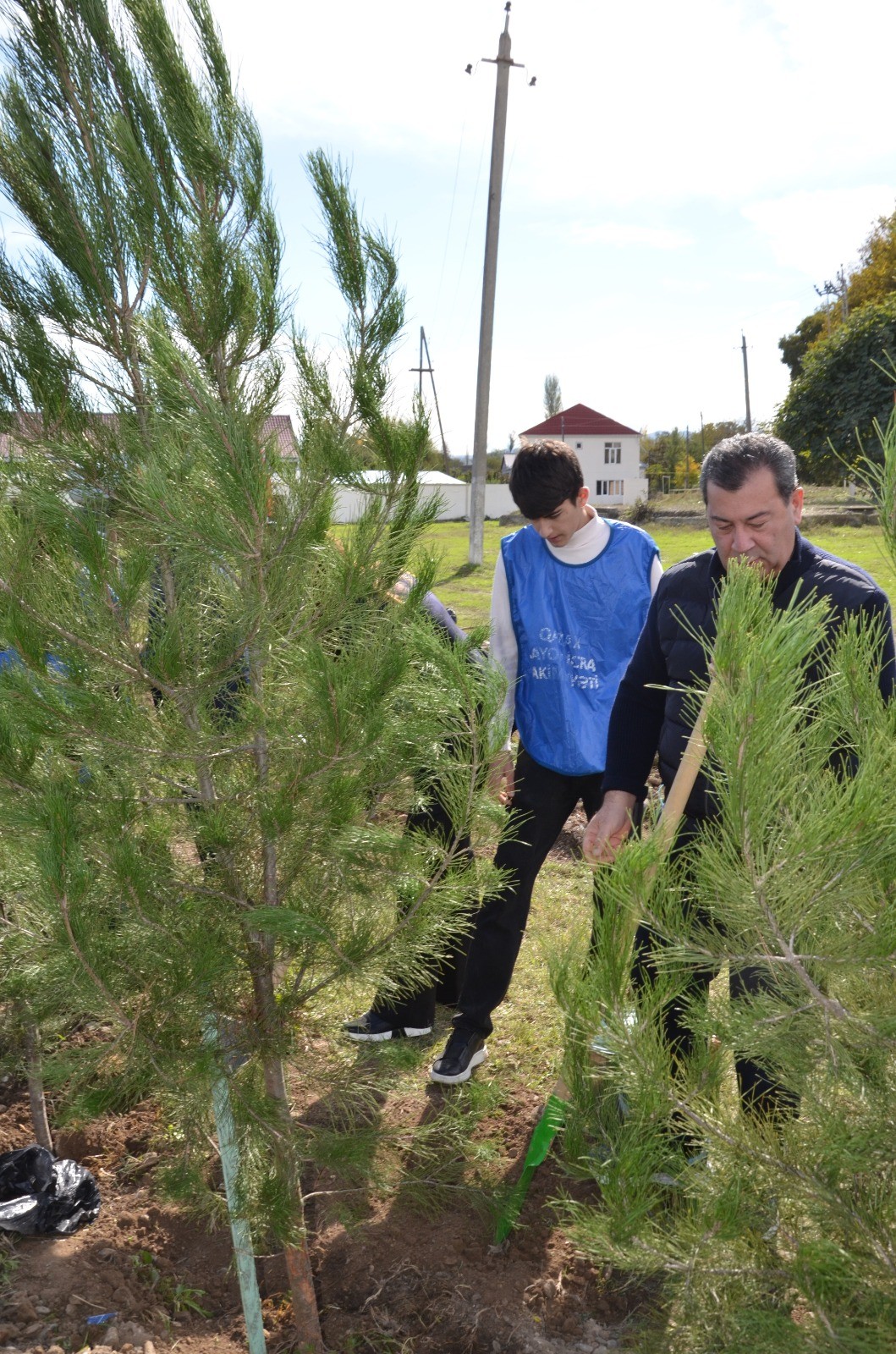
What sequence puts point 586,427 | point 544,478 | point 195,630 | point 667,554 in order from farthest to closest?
point 586,427, point 667,554, point 544,478, point 195,630

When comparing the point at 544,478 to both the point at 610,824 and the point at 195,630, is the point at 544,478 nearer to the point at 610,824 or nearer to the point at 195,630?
the point at 610,824

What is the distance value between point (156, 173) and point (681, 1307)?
2.17m

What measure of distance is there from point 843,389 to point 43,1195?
17860 mm

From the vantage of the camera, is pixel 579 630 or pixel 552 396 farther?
pixel 552 396

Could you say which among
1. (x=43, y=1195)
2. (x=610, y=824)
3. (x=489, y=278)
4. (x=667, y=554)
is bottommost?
(x=43, y=1195)

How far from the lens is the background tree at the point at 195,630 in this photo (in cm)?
178

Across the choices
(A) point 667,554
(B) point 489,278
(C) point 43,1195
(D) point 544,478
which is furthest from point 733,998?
(A) point 667,554

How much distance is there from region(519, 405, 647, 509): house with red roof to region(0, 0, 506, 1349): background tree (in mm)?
53049

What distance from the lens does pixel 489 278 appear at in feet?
46.8

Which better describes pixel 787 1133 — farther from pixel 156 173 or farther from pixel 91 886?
pixel 156 173

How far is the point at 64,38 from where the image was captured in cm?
198

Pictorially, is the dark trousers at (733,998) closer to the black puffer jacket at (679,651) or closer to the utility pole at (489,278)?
the black puffer jacket at (679,651)

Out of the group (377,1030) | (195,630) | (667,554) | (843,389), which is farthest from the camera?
(843,389)

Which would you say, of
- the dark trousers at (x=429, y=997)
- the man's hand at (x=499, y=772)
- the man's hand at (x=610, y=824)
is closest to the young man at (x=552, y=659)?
the dark trousers at (x=429, y=997)
